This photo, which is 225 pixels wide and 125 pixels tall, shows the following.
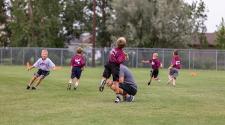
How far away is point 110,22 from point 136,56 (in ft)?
30.3

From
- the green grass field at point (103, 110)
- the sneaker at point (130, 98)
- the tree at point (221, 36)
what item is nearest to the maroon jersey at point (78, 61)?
the green grass field at point (103, 110)

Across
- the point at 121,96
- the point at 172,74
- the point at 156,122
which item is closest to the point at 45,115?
the point at 156,122

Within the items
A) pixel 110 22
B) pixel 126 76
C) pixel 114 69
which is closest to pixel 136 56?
pixel 110 22

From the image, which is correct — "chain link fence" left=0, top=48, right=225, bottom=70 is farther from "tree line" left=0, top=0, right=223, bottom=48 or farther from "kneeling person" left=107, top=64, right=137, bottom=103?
"kneeling person" left=107, top=64, right=137, bottom=103

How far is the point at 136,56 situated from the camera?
192 ft

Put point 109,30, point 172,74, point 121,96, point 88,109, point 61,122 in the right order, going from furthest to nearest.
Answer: point 109,30 → point 172,74 → point 121,96 → point 88,109 → point 61,122

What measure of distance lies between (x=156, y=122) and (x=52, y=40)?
191 ft

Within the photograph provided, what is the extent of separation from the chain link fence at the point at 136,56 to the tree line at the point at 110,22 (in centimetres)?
515

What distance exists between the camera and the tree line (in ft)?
209

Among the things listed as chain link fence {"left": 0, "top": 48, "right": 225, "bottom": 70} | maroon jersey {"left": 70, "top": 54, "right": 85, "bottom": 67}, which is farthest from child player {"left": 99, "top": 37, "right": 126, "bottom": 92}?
chain link fence {"left": 0, "top": 48, "right": 225, "bottom": 70}

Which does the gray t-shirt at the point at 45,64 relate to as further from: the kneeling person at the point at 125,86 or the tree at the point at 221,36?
the tree at the point at 221,36

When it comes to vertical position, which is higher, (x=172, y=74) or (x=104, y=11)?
(x=104, y=11)

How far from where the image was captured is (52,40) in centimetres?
6856

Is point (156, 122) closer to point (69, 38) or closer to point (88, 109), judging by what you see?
point (88, 109)
